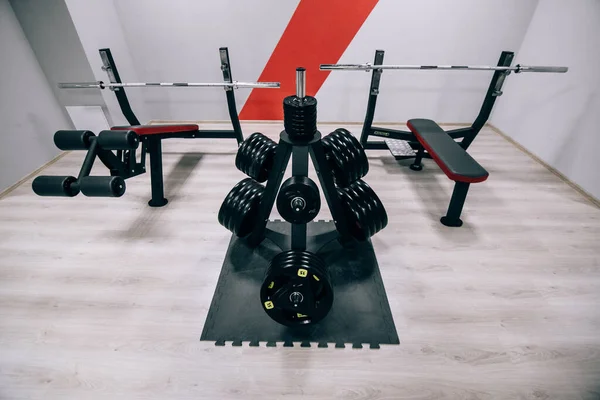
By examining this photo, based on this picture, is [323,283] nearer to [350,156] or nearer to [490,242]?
[350,156]

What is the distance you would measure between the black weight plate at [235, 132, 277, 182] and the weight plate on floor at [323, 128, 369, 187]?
30 centimetres

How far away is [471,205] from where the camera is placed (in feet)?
6.93

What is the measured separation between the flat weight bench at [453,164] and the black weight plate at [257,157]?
3.23 feet

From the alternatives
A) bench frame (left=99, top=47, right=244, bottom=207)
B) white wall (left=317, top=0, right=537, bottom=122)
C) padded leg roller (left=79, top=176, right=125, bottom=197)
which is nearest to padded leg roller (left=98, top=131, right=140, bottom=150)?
padded leg roller (left=79, top=176, right=125, bottom=197)

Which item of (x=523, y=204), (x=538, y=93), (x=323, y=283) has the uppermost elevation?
(x=538, y=93)

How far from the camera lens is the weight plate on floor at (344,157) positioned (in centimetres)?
149

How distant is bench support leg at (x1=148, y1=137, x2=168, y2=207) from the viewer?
6.73 feet

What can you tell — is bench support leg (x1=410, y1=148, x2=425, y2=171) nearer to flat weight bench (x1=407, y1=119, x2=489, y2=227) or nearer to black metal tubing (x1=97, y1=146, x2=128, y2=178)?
flat weight bench (x1=407, y1=119, x2=489, y2=227)

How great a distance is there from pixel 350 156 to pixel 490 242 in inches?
39.3

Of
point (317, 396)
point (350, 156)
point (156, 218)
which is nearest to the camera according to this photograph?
point (317, 396)

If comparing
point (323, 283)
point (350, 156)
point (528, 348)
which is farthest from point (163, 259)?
point (528, 348)

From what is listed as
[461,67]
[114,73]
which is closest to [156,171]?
[114,73]

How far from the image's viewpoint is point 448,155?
1881 millimetres

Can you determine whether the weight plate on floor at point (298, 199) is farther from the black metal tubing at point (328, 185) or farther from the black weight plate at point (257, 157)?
the black weight plate at point (257, 157)
